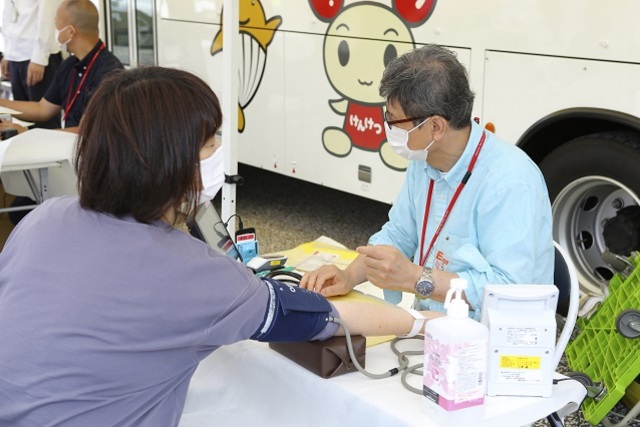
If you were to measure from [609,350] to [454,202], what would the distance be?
3.62 ft

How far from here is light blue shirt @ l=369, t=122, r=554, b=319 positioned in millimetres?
1893

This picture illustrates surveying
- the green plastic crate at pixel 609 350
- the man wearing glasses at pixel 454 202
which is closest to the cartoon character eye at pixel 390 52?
the green plastic crate at pixel 609 350

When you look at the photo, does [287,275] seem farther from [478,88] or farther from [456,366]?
[478,88]

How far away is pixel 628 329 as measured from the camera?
8.66 feet

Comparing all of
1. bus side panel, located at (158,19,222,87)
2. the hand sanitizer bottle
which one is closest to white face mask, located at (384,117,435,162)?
the hand sanitizer bottle

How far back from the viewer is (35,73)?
231 inches

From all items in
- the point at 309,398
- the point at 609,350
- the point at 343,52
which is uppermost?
the point at 343,52

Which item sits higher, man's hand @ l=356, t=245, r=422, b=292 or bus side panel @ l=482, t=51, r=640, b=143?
bus side panel @ l=482, t=51, r=640, b=143

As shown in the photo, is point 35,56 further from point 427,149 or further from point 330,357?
point 330,357

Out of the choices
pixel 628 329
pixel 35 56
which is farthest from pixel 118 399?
pixel 35 56

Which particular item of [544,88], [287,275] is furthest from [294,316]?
[544,88]

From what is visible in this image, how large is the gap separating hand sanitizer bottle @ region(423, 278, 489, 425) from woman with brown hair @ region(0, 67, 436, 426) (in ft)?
1.09

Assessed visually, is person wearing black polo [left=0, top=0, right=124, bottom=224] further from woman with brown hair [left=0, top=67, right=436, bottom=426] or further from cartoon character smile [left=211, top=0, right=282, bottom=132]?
woman with brown hair [left=0, top=67, right=436, bottom=426]

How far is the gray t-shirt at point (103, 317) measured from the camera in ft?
4.31
